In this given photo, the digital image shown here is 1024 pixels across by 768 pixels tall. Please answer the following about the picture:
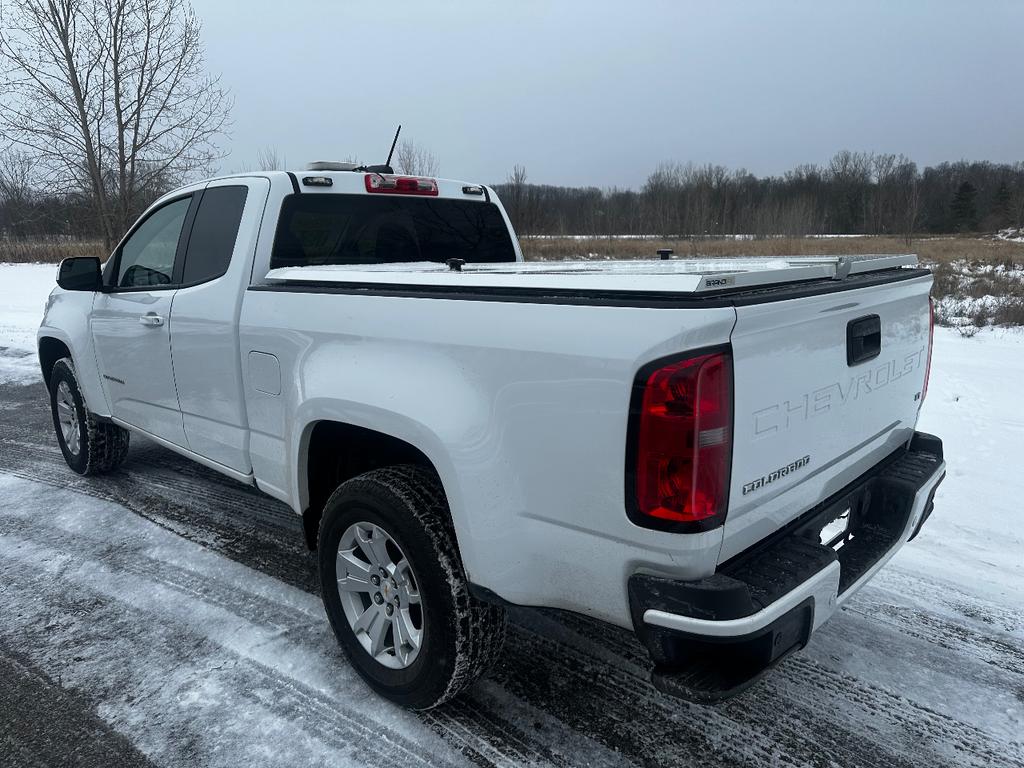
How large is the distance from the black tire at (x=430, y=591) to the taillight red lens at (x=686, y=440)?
0.76m

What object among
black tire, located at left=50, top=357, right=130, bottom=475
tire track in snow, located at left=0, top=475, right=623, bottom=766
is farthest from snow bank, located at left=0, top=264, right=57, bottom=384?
tire track in snow, located at left=0, top=475, right=623, bottom=766

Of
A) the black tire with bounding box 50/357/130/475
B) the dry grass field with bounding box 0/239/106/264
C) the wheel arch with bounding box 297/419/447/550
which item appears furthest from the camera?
the dry grass field with bounding box 0/239/106/264

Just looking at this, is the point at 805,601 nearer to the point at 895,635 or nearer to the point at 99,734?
the point at 895,635

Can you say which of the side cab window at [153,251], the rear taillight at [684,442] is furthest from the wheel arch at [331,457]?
the side cab window at [153,251]

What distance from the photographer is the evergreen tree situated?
67.7m

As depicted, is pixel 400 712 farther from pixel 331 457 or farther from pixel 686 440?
pixel 686 440

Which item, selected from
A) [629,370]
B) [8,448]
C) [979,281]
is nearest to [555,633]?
[629,370]

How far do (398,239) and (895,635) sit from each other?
307 centimetres

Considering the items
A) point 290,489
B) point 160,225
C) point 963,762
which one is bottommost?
point 963,762

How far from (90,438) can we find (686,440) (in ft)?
14.8

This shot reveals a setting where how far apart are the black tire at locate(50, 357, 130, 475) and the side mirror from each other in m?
0.76

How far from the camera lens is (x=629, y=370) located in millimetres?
1709

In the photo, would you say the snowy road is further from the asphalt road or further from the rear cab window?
the rear cab window

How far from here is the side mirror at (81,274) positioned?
4.12 meters
